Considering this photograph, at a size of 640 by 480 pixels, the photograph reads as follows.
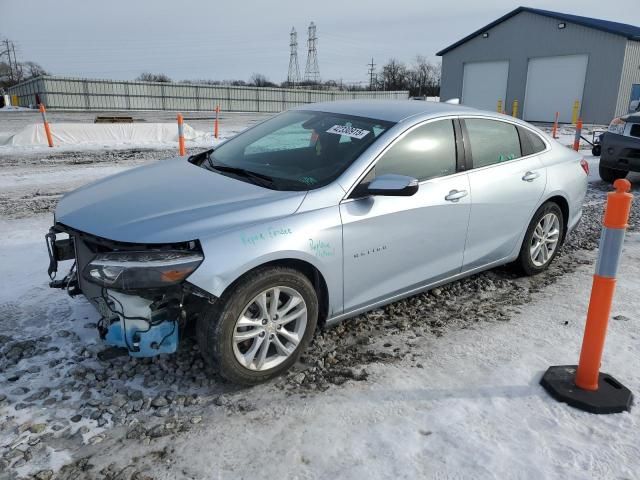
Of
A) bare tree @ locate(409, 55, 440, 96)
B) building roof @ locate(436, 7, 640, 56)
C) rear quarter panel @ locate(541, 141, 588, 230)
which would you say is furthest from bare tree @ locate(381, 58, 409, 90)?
rear quarter panel @ locate(541, 141, 588, 230)

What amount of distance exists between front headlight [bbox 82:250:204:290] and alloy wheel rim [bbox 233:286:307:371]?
1.37 ft

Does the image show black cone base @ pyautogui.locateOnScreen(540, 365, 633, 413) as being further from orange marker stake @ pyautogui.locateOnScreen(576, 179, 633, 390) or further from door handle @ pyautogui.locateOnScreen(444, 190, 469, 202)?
door handle @ pyautogui.locateOnScreen(444, 190, 469, 202)

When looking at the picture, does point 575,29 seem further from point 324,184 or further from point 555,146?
point 324,184

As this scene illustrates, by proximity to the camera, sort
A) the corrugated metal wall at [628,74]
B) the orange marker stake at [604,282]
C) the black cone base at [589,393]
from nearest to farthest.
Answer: the orange marker stake at [604,282], the black cone base at [589,393], the corrugated metal wall at [628,74]

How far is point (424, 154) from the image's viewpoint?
3645 mm

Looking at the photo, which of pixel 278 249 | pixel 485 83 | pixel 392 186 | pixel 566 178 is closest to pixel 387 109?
pixel 392 186

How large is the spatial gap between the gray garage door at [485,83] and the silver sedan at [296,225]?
26608 millimetres

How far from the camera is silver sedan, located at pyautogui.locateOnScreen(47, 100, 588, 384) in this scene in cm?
269

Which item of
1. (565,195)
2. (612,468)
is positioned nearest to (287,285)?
(612,468)

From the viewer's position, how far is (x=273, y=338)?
9.74 feet

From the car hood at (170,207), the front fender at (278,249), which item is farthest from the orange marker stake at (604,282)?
the car hood at (170,207)

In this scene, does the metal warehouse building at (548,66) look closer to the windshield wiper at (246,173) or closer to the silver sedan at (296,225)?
the silver sedan at (296,225)

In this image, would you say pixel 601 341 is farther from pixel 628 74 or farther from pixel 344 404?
pixel 628 74

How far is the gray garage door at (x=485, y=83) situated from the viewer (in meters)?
29.1
